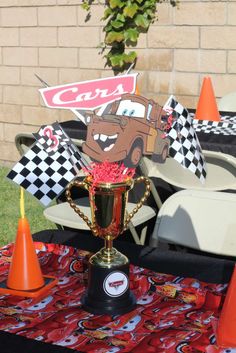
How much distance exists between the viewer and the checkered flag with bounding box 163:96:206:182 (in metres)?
2.09

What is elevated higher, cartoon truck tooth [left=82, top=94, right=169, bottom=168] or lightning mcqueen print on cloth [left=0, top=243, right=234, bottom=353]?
cartoon truck tooth [left=82, top=94, right=169, bottom=168]

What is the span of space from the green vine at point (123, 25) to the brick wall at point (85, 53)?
7 cm

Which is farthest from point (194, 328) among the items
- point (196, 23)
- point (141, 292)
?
point (196, 23)

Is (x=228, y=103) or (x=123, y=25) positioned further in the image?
(x=123, y=25)

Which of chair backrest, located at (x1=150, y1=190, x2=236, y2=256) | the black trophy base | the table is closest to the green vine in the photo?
chair backrest, located at (x1=150, y1=190, x2=236, y2=256)

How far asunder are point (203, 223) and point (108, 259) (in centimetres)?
71

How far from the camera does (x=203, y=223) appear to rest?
7.82 ft

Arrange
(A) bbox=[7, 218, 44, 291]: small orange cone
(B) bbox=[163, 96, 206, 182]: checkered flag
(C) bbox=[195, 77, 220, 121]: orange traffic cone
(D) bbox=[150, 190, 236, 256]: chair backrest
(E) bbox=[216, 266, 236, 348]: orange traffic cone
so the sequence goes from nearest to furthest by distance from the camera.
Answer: (E) bbox=[216, 266, 236, 348]: orange traffic cone < (A) bbox=[7, 218, 44, 291]: small orange cone < (B) bbox=[163, 96, 206, 182]: checkered flag < (D) bbox=[150, 190, 236, 256]: chair backrest < (C) bbox=[195, 77, 220, 121]: orange traffic cone

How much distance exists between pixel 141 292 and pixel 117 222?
0.79 feet

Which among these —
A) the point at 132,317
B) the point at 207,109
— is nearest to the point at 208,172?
the point at 207,109

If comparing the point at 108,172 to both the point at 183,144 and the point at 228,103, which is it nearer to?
the point at 183,144

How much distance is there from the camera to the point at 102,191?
1.67m

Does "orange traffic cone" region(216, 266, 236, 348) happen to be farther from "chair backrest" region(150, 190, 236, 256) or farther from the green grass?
the green grass

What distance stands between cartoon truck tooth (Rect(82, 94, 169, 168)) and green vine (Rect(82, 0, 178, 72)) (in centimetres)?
418
